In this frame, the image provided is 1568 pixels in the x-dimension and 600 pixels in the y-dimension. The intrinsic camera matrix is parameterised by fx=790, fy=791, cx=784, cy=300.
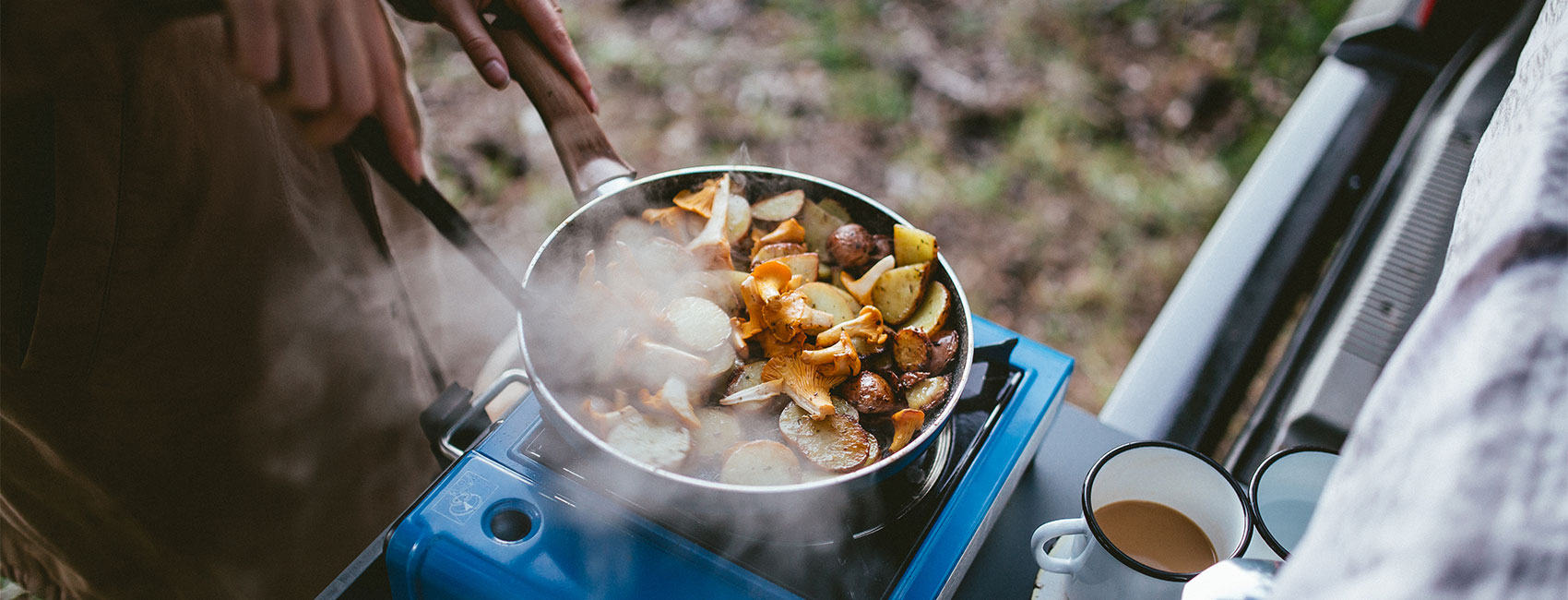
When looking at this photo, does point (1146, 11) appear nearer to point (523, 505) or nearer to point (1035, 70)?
point (1035, 70)

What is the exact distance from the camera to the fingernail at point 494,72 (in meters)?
1.04

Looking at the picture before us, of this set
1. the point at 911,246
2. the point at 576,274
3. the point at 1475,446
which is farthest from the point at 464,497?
the point at 1475,446

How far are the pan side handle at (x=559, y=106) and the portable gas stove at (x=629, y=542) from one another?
346 mm

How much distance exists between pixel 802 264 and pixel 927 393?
23 centimetres

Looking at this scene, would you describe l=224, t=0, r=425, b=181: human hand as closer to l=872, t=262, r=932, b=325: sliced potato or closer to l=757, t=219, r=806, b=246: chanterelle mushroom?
l=757, t=219, r=806, b=246: chanterelle mushroom

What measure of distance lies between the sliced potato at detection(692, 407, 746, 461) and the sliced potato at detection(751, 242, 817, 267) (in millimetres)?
209

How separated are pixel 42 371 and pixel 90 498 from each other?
0.90 feet

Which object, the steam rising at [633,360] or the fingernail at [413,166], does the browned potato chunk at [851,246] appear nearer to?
the steam rising at [633,360]

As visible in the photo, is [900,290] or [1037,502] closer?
[900,290]

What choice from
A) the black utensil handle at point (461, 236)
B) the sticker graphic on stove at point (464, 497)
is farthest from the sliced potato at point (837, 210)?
the sticker graphic on stove at point (464, 497)

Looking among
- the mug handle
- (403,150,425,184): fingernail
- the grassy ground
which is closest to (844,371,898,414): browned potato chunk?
the mug handle

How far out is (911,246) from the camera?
3.30ft

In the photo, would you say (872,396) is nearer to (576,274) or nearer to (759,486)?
(759,486)

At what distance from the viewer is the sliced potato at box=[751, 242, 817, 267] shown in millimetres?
1035
